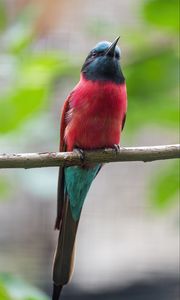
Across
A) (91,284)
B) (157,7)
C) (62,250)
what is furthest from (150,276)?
(157,7)

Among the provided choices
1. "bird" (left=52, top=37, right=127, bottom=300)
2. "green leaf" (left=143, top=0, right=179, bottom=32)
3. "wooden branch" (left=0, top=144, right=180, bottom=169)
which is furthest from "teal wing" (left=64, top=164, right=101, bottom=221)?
"green leaf" (left=143, top=0, right=179, bottom=32)

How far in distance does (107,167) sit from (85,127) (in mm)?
3251

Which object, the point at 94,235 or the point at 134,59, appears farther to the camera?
the point at 94,235

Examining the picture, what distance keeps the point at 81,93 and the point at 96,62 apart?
0.22 m

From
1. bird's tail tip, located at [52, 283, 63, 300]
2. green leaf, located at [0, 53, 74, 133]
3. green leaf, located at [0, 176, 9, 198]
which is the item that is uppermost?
green leaf, located at [0, 53, 74, 133]

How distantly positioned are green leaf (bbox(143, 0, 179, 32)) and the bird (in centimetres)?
19

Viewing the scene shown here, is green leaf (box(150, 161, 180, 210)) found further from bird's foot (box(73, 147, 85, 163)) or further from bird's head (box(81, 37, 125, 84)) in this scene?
bird's head (box(81, 37, 125, 84))

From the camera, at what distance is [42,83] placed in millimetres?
3420

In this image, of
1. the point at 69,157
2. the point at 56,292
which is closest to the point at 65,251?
the point at 56,292

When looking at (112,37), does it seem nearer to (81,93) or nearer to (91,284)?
(81,93)

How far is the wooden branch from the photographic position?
268 centimetres

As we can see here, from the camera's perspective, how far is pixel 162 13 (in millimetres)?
3277

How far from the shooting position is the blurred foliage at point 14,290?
259 cm

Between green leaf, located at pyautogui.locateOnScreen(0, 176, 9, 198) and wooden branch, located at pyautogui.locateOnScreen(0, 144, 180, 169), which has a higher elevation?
wooden branch, located at pyautogui.locateOnScreen(0, 144, 180, 169)
